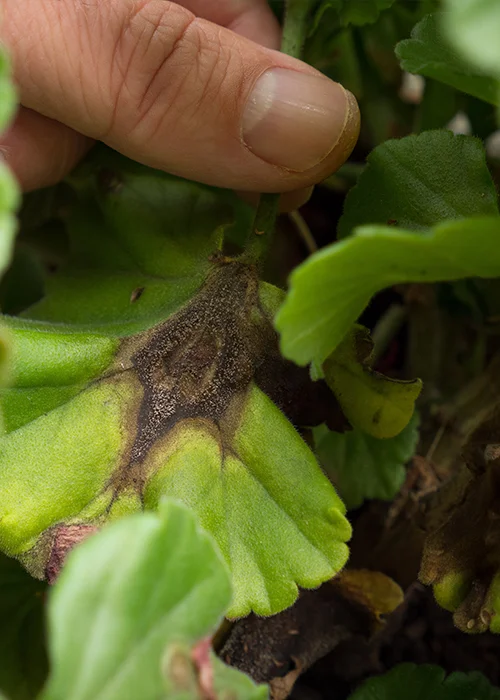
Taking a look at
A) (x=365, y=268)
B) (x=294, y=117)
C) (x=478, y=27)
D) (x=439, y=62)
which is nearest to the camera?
(x=478, y=27)

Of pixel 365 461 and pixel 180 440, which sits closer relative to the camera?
pixel 180 440

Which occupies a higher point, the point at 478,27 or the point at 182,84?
the point at 478,27

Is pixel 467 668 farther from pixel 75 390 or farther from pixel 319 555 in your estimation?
pixel 75 390

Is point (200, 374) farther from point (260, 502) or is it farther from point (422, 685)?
point (422, 685)

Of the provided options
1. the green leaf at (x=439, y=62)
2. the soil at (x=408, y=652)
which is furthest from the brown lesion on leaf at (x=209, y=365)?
the soil at (x=408, y=652)

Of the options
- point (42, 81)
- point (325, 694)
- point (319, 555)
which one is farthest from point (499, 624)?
point (42, 81)

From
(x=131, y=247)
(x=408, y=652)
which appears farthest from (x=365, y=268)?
(x=408, y=652)

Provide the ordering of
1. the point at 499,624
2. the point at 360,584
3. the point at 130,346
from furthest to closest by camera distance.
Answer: the point at 360,584 < the point at 130,346 < the point at 499,624
